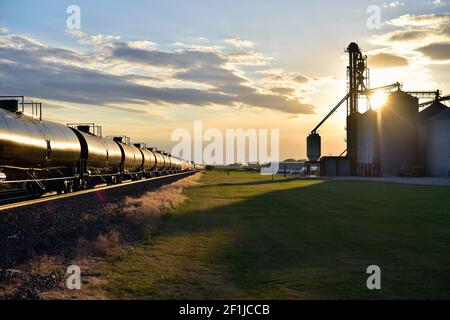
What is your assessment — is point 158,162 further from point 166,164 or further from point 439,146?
point 439,146

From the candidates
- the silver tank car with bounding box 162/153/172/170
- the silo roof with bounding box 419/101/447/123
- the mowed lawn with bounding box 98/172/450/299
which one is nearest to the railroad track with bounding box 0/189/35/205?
the mowed lawn with bounding box 98/172/450/299

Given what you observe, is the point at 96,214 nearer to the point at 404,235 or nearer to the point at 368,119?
the point at 404,235

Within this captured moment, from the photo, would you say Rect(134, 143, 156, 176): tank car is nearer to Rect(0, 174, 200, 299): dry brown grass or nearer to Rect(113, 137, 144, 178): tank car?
Rect(113, 137, 144, 178): tank car

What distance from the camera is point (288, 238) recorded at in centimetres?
1514

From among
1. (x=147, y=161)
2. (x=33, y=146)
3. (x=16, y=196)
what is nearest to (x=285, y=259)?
(x=33, y=146)

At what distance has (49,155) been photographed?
23078mm

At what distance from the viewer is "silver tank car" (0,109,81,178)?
61.5ft

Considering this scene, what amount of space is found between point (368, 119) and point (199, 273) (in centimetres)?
8625

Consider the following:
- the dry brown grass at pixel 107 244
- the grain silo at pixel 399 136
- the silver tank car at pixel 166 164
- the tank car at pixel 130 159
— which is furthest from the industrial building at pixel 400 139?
the dry brown grass at pixel 107 244

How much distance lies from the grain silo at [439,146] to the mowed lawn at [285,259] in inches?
2705

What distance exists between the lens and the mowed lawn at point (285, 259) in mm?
8766

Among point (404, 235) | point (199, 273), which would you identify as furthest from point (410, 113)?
point (199, 273)

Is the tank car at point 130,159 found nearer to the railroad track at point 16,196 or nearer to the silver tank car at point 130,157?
the silver tank car at point 130,157

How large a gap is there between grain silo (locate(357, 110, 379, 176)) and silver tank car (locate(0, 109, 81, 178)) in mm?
70225
